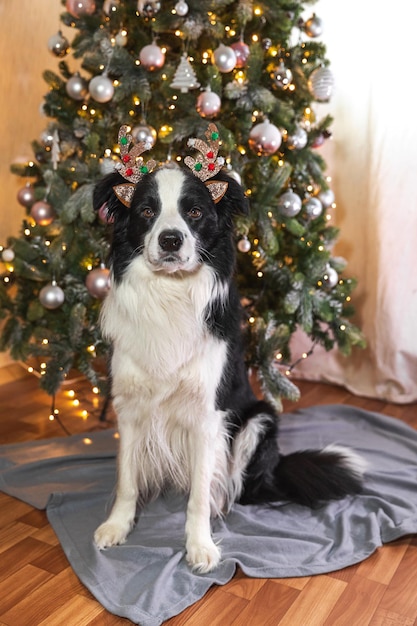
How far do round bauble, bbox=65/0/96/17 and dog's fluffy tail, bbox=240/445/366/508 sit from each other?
205 centimetres

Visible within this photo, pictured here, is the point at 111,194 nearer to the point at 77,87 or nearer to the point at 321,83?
the point at 77,87

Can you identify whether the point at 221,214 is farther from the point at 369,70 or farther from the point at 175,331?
the point at 369,70

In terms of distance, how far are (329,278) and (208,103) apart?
998mm

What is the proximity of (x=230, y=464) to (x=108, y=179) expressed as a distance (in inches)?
41.1

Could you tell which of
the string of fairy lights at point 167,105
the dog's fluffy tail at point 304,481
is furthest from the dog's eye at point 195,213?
the dog's fluffy tail at point 304,481

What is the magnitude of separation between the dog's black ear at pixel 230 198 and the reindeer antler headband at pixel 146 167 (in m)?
0.04

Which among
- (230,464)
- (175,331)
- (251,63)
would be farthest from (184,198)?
(251,63)

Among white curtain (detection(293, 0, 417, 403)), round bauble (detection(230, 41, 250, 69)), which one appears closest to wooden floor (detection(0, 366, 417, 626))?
white curtain (detection(293, 0, 417, 403))

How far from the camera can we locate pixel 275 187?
106 inches

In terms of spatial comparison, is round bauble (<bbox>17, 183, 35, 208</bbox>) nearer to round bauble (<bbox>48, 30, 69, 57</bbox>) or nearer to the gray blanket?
round bauble (<bbox>48, 30, 69, 57</bbox>)

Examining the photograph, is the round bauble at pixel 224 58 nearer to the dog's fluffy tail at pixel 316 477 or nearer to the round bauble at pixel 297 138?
the round bauble at pixel 297 138

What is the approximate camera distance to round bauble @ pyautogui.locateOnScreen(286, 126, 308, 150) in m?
2.78

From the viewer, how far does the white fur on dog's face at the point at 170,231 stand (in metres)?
1.71

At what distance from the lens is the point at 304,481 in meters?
2.19
